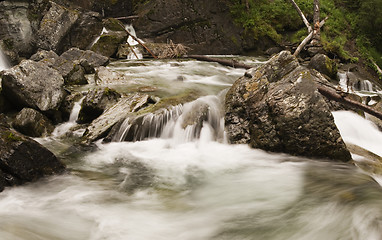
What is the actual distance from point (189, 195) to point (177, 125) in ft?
7.44

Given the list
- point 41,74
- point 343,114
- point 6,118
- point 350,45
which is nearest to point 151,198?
point 6,118

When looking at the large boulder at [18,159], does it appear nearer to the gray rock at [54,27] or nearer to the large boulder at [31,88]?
the large boulder at [31,88]

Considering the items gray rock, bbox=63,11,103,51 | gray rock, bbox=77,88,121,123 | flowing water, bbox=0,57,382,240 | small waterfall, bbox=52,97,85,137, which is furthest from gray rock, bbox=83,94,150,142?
gray rock, bbox=63,11,103,51

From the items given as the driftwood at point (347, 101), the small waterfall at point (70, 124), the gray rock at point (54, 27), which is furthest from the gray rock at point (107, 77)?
the driftwood at point (347, 101)

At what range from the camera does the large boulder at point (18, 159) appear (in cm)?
377

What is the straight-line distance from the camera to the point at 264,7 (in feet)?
66.4

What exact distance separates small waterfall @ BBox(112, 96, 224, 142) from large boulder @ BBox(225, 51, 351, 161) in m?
0.36

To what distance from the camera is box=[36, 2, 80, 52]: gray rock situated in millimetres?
13289

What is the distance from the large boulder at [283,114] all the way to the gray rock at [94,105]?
9.65 feet

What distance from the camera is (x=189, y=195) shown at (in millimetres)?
4082

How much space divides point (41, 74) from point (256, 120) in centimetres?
532

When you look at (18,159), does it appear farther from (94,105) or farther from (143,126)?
(94,105)

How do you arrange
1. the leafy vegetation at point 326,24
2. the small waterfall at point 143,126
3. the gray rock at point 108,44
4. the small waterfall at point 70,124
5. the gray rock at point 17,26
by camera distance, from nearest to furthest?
the small waterfall at point 143,126, the small waterfall at point 70,124, the gray rock at point 17,26, the gray rock at point 108,44, the leafy vegetation at point 326,24

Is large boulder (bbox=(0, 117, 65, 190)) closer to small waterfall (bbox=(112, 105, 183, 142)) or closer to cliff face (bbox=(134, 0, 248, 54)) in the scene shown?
small waterfall (bbox=(112, 105, 183, 142))
